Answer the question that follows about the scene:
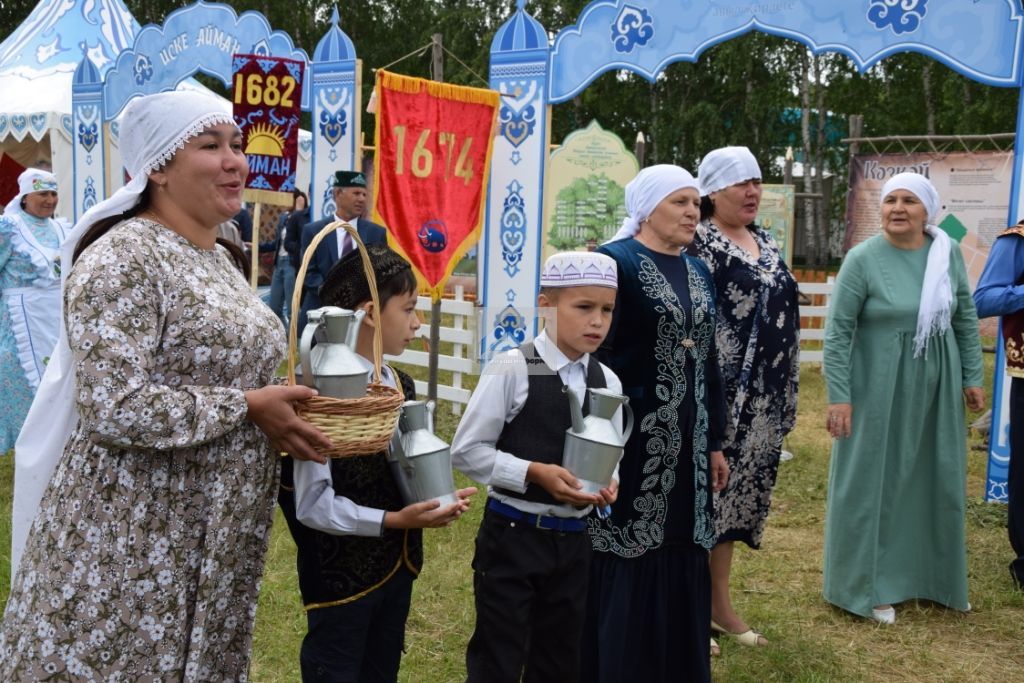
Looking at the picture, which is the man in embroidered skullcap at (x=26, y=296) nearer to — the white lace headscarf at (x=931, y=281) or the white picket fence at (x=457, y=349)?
the white picket fence at (x=457, y=349)

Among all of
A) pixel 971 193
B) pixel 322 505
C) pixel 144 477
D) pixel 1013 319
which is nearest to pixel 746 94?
pixel 971 193

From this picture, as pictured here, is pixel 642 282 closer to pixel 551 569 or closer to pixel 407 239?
pixel 551 569

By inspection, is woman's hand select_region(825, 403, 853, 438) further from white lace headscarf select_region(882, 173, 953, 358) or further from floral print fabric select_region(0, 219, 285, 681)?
floral print fabric select_region(0, 219, 285, 681)

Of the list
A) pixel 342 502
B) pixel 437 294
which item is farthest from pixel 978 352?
pixel 437 294

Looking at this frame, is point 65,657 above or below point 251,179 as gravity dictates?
below

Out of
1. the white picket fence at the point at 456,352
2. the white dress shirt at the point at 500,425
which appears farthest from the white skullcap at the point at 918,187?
the white picket fence at the point at 456,352

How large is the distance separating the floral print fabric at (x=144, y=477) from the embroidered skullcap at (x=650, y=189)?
1.55 metres

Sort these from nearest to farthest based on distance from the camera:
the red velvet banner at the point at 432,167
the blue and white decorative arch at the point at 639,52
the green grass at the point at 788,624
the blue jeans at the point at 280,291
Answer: the green grass at the point at 788,624 → the blue and white decorative arch at the point at 639,52 → the red velvet banner at the point at 432,167 → the blue jeans at the point at 280,291

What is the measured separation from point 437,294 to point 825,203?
18968 millimetres

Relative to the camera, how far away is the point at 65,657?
1.91 m

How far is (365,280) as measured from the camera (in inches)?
94.8

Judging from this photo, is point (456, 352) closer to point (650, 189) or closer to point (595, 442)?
point (650, 189)

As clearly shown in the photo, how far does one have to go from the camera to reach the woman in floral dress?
183cm

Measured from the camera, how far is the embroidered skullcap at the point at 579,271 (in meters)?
2.65
